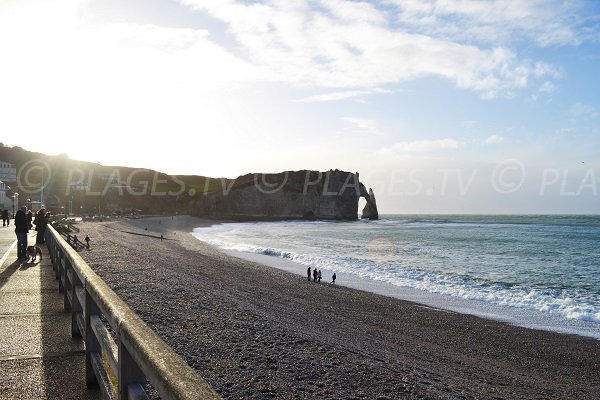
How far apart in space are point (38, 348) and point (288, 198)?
471 feet

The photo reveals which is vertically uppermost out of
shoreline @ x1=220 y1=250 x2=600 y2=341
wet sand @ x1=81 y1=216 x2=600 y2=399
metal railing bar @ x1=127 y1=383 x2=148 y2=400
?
metal railing bar @ x1=127 y1=383 x2=148 y2=400

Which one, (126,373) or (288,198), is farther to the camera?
(288,198)

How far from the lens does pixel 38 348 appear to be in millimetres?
5789

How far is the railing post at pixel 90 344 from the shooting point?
4426 millimetres

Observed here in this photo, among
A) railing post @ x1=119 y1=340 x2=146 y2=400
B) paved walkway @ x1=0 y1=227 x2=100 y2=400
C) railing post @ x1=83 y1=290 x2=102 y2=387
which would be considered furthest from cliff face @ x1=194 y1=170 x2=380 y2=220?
railing post @ x1=119 y1=340 x2=146 y2=400

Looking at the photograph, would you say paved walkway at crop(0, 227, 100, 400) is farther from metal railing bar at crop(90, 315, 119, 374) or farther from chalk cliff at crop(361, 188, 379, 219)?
chalk cliff at crop(361, 188, 379, 219)

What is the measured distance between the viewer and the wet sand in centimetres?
825

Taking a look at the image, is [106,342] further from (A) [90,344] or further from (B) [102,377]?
(A) [90,344]

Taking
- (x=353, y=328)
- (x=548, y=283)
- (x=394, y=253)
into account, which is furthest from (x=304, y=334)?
(x=394, y=253)

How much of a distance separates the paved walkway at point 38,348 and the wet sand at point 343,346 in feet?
7.91

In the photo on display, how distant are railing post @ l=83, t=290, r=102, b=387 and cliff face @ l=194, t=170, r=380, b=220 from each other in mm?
137900

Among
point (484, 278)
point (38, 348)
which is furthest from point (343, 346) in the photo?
point (484, 278)

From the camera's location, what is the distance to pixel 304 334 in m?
11.7

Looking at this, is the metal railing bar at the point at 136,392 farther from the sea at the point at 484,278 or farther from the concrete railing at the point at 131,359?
the sea at the point at 484,278
